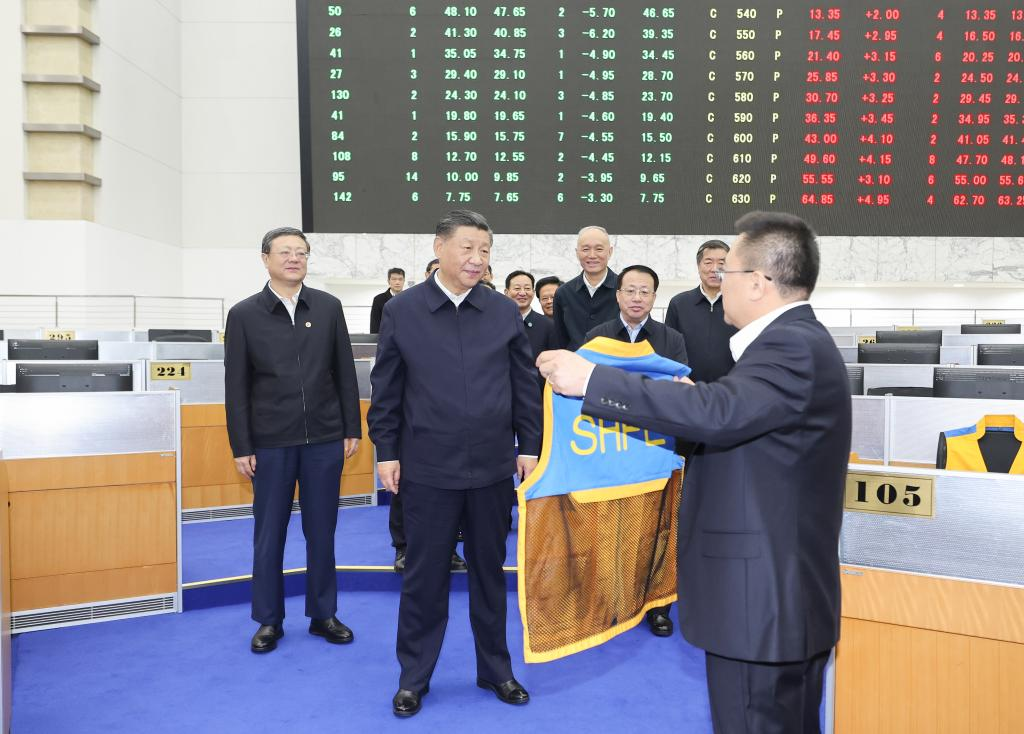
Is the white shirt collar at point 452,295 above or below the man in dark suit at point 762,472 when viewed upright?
above

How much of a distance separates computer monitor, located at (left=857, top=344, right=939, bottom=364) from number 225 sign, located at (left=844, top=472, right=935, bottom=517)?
2921 millimetres

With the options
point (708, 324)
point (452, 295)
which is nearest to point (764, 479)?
point (452, 295)

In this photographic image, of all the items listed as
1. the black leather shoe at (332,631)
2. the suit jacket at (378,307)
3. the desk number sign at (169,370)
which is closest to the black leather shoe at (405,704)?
the black leather shoe at (332,631)

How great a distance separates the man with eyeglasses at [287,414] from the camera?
9.68 ft

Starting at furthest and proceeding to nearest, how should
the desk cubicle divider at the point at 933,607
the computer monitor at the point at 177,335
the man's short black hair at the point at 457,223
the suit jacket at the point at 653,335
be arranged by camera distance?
the computer monitor at the point at 177,335 → the suit jacket at the point at 653,335 → the man's short black hair at the point at 457,223 → the desk cubicle divider at the point at 933,607

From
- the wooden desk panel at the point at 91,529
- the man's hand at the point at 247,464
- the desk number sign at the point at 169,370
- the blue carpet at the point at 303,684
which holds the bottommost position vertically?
the blue carpet at the point at 303,684

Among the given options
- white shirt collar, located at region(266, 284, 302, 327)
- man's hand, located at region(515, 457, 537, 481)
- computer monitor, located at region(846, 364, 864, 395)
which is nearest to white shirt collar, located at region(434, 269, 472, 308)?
man's hand, located at region(515, 457, 537, 481)

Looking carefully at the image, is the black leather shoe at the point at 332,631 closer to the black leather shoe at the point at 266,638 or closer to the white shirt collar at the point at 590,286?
the black leather shoe at the point at 266,638

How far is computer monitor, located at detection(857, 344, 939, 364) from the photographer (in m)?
4.29

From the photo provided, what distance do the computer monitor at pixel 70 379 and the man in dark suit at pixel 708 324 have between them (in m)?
2.69

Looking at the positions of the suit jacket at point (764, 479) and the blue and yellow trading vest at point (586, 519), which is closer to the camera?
the suit jacket at point (764, 479)

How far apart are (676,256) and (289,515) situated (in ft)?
28.0

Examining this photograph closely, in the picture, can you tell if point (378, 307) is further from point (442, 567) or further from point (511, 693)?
point (511, 693)

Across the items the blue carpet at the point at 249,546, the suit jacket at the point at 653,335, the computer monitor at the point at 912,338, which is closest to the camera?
the suit jacket at the point at 653,335
